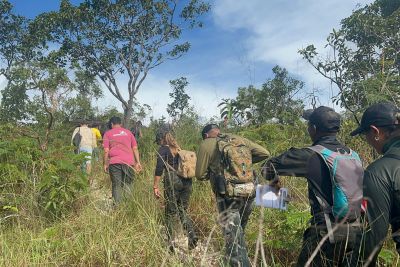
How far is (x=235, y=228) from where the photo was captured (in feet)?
11.0

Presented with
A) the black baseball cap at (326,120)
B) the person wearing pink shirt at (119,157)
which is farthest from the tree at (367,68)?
the person wearing pink shirt at (119,157)

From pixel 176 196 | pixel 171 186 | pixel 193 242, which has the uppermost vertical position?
pixel 171 186

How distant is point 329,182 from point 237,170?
131cm

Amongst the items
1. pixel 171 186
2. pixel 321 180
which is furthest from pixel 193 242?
pixel 321 180

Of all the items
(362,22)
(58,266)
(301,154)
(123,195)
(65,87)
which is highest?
(362,22)

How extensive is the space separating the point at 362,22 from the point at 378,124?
1562 centimetres

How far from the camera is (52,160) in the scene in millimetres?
4961

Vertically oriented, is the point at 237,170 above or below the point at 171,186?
above

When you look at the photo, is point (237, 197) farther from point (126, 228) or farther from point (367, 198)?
point (367, 198)

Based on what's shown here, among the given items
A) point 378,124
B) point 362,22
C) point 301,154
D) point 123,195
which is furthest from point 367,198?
point 362,22

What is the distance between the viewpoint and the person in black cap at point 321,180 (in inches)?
96.3

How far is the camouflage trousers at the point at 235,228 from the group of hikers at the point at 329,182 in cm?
1

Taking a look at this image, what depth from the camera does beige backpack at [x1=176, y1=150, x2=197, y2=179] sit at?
4.72 metres

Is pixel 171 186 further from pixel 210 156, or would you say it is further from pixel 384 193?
pixel 384 193
